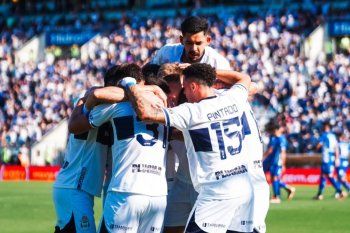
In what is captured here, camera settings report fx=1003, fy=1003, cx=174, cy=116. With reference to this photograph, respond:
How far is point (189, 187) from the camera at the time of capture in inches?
448

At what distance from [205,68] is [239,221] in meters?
1.57

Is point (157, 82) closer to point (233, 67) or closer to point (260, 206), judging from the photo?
point (260, 206)

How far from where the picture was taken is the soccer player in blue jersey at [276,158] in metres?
26.8

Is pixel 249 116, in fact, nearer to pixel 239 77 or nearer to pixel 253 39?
pixel 239 77

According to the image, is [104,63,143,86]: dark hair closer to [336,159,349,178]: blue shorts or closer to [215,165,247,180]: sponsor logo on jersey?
[215,165,247,180]: sponsor logo on jersey

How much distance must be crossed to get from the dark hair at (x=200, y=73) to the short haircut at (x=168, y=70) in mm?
782

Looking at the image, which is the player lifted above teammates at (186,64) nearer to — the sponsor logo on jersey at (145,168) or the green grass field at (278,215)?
the sponsor logo on jersey at (145,168)

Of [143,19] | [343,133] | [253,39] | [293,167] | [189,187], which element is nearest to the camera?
[189,187]

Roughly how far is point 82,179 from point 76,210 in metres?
0.33

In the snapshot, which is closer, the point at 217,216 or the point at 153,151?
the point at 217,216

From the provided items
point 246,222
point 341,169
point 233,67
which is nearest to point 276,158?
point 341,169

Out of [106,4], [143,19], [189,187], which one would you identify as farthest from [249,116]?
[106,4]

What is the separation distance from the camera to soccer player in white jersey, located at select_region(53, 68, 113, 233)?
1049cm

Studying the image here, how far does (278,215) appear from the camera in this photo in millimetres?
22000
